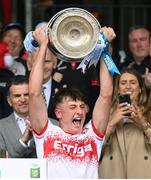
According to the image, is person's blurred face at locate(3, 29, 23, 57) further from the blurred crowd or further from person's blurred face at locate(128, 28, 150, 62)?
person's blurred face at locate(128, 28, 150, 62)

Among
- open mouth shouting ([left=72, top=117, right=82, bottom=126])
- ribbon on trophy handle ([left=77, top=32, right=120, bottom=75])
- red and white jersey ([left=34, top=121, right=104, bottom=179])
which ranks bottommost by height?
red and white jersey ([left=34, top=121, right=104, bottom=179])

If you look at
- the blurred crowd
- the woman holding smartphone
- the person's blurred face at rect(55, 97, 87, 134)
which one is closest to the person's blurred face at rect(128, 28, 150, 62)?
the blurred crowd

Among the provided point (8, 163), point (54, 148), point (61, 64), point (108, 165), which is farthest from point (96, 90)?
point (8, 163)

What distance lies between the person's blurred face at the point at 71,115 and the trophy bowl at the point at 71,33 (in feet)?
1.68

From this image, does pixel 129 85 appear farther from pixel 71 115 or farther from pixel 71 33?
pixel 71 33

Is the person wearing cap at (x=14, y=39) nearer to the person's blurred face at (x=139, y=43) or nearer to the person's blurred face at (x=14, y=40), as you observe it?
the person's blurred face at (x=14, y=40)

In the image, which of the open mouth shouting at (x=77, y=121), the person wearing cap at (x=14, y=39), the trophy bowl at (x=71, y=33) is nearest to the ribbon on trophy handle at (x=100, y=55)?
the trophy bowl at (x=71, y=33)

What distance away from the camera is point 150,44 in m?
8.63

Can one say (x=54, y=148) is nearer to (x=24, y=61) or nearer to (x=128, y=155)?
(x=128, y=155)

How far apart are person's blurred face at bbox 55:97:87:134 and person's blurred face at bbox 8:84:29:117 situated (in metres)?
0.66

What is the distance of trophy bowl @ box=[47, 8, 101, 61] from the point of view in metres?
6.25

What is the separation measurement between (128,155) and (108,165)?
0.19 metres

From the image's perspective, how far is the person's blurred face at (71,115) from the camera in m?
6.58

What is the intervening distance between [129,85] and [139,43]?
168 cm
